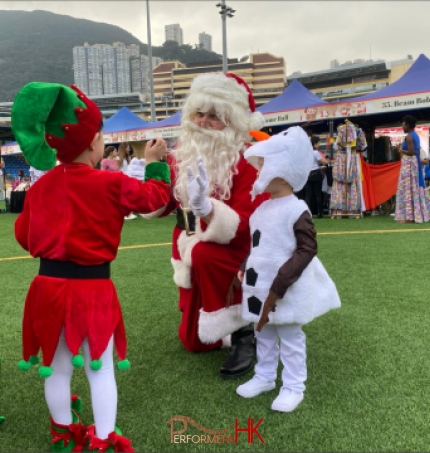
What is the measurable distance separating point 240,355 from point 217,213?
826mm

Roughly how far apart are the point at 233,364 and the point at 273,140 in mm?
1214

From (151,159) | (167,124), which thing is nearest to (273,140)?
(151,159)

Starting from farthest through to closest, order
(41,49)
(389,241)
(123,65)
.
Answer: (123,65)
(41,49)
(389,241)

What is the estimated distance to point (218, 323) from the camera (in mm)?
2355

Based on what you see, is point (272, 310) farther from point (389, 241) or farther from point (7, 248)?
point (7, 248)

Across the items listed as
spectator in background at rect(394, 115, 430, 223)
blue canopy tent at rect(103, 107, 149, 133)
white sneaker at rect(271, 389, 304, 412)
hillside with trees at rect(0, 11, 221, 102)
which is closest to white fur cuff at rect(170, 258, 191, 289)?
white sneaker at rect(271, 389, 304, 412)

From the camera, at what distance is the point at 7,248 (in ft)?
21.6

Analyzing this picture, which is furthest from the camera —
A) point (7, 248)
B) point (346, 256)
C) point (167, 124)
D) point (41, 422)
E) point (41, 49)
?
point (41, 49)

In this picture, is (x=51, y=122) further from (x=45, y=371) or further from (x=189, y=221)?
(x=189, y=221)

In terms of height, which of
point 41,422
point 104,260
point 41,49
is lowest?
point 41,422

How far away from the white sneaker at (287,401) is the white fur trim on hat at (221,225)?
0.80m

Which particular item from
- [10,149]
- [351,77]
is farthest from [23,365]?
[351,77]

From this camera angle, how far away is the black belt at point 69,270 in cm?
162

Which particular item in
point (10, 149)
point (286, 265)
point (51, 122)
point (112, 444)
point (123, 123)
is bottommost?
point (112, 444)
